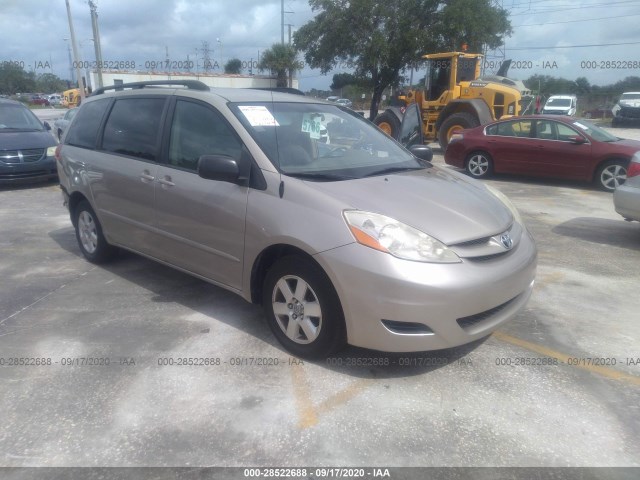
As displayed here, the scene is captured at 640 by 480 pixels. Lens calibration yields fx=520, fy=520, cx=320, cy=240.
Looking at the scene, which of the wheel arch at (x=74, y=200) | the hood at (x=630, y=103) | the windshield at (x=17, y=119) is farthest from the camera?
the hood at (x=630, y=103)

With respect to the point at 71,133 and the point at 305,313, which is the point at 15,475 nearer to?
the point at 305,313

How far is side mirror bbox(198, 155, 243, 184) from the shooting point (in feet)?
11.4

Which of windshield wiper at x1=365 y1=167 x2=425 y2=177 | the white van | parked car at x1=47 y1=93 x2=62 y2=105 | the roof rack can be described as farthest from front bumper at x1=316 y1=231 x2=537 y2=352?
parked car at x1=47 y1=93 x2=62 y2=105

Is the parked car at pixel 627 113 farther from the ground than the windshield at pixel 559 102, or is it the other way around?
the windshield at pixel 559 102

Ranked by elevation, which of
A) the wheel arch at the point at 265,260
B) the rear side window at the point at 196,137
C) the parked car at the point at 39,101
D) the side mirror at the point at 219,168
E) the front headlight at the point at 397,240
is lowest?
the wheel arch at the point at 265,260

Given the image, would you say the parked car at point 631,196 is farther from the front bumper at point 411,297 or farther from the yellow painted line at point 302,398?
the yellow painted line at point 302,398

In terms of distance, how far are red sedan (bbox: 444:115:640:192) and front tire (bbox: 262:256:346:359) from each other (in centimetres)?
835

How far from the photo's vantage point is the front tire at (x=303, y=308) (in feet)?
10.4

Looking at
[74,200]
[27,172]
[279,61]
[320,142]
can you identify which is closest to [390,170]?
[320,142]

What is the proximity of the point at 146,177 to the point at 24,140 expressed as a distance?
23.7ft

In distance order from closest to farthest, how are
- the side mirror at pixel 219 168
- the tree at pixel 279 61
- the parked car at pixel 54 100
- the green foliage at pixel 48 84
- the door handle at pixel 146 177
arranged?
the side mirror at pixel 219 168, the door handle at pixel 146 177, the tree at pixel 279 61, the parked car at pixel 54 100, the green foliage at pixel 48 84

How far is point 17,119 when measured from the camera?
35.7 ft

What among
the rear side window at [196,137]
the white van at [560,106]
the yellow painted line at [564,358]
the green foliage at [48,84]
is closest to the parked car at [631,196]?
the yellow painted line at [564,358]

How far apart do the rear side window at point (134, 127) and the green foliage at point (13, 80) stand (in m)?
69.5
